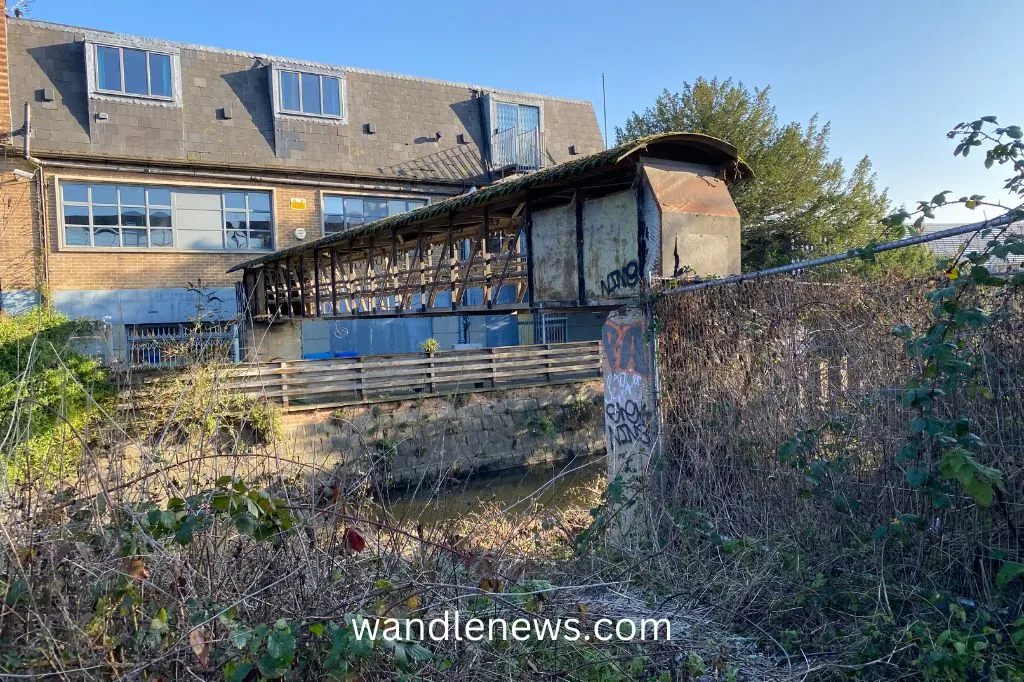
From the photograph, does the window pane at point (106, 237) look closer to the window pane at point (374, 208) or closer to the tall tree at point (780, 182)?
the window pane at point (374, 208)

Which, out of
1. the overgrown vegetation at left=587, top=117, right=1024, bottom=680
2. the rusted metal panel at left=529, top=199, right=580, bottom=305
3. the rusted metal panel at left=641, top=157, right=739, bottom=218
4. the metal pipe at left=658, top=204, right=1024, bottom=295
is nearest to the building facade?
the rusted metal panel at left=529, top=199, right=580, bottom=305

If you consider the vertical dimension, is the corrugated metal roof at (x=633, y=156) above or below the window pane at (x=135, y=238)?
below

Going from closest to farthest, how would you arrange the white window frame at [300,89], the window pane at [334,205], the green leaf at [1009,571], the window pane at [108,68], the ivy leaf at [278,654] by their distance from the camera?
the ivy leaf at [278,654]
the green leaf at [1009,571]
the window pane at [108,68]
the white window frame at [300,89]
the window pane at [334,205]

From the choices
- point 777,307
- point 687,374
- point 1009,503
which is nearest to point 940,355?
→ point 1009,503

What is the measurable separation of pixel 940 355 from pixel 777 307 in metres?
2.18

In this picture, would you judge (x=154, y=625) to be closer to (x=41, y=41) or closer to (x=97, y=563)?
(x=97, y=563)

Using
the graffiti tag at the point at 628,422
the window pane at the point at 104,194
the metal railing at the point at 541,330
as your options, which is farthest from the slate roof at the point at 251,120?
the graffiti tag at the point at 628,422

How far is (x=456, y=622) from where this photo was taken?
3.12m

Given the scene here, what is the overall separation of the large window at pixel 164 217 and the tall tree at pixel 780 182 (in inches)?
590

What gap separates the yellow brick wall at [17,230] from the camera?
18203 millimetres

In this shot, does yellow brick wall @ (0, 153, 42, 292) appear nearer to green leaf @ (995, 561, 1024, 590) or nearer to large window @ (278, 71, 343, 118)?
large window @ (278, 71, 343, 118)

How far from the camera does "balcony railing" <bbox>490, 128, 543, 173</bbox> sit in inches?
1005

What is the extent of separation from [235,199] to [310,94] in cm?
437

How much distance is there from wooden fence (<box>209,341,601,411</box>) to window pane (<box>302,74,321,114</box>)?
10.6 metres
